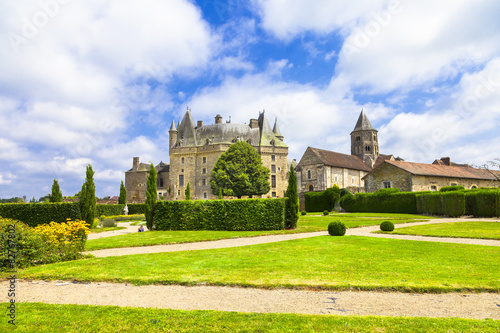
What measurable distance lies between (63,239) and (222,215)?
409 inches

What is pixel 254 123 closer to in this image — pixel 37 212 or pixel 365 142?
pixel 365 142

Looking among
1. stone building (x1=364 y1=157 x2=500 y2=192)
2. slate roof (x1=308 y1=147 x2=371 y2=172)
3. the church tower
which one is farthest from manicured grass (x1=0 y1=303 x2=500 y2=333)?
the church tower

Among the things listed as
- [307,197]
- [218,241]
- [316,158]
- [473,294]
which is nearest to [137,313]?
[473,294]

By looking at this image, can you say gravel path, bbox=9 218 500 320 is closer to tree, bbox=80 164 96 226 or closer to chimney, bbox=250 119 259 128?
tree, bbox=80 164 96 226

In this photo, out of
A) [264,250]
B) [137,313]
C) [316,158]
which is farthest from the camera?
[316,158]

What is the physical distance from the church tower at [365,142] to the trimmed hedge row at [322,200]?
34.6 m

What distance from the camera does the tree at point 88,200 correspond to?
21672 mm

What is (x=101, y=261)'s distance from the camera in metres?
9.87

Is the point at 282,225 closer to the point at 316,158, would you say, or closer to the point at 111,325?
the point at 111,325

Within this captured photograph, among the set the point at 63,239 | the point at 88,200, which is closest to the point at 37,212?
the point at 88,200

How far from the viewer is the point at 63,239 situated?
10.7m

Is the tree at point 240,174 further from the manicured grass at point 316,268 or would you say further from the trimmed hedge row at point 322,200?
the manicured grass at point 316,268

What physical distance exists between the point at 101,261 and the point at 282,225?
38.6ft

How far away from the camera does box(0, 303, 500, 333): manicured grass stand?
4.44 metres
